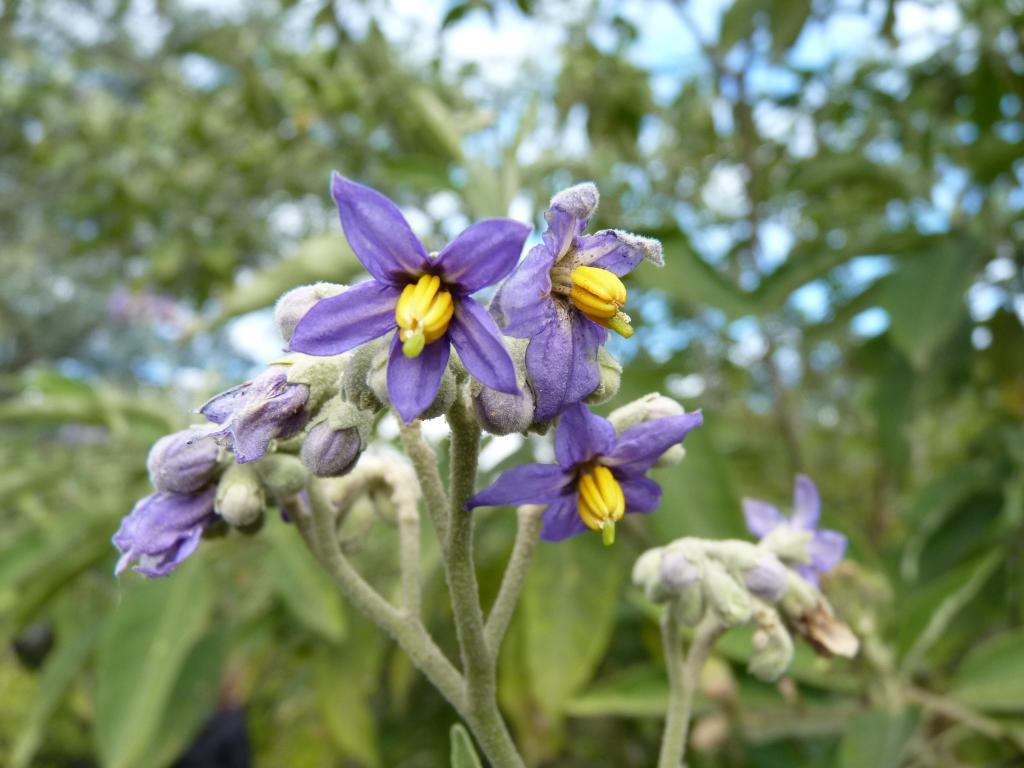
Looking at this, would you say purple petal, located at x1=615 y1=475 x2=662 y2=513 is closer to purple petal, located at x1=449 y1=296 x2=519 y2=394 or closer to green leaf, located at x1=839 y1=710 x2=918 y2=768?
purple petal, located at x1=449 y1=296 x2=519 y2=394

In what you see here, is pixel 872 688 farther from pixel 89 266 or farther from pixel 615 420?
pixel 89 266

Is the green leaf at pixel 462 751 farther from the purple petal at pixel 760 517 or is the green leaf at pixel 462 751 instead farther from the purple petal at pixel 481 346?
the purple petal at pixel 760 517

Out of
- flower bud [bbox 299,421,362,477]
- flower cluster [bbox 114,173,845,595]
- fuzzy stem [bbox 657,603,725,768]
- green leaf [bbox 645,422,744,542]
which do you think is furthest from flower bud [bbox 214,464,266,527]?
green leaf [bbox 645,422,744,542]

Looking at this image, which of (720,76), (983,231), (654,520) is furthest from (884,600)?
(720,76)

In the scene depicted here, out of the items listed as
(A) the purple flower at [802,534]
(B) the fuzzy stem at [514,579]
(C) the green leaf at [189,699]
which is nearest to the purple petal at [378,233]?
(B) the fuzzy stem at [514,579]

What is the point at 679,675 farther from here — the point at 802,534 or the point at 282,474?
the point at 282,474

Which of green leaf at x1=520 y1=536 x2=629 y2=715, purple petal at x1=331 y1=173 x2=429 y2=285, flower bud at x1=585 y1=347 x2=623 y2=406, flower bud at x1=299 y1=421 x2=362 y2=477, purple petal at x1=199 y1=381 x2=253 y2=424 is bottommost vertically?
Answer: green leaf at x1=520 y1=536 x2=629 y2=715
